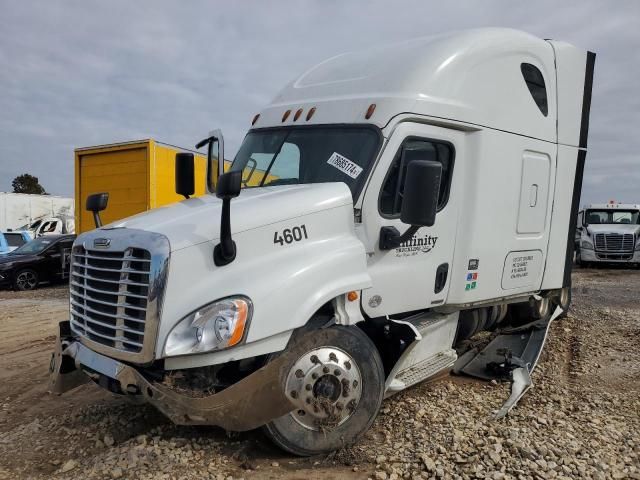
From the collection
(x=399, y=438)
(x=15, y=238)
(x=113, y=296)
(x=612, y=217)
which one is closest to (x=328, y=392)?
(x=399, y=438)

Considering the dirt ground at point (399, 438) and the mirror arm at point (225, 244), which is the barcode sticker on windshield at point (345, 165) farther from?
the dirt ground at point (399, 438)

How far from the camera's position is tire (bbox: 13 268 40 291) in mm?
14047

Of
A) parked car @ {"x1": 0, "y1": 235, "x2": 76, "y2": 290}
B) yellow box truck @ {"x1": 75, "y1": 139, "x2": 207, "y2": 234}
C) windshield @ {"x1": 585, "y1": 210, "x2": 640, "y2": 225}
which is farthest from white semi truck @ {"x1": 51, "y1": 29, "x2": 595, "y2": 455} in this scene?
windshield @ {"x1": 585, "y1": 210, "x2": 640, "y2": 225}

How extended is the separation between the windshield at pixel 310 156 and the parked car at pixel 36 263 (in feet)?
36.4

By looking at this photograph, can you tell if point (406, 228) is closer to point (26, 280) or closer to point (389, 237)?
point (389, 237)

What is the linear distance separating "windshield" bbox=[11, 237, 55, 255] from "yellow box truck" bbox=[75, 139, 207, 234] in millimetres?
3070

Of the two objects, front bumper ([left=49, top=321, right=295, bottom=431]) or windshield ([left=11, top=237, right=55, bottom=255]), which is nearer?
front bumper ([left=49, top=321, right=295, bottom=431])

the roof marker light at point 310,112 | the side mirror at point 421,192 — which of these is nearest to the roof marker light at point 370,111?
the roof marker light at point 310,112

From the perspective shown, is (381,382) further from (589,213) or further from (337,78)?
→ (589,213)

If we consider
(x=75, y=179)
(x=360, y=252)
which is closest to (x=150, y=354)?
(x=360, y=252)

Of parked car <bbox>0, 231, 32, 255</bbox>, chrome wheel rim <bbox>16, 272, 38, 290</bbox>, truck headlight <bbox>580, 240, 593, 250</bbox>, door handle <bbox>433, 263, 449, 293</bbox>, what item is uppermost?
door handle <bbox>433, 263, 449, 293</bbox>

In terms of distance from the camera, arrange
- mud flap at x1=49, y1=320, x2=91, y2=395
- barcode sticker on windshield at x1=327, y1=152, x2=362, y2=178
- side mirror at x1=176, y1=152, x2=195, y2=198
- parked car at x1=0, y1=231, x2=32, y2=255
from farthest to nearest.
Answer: parked car at x1=0, y1=231, x2=32, y2=255 < side mirror at x1=176, y1=152, x2=195, y2=198 < barcode sticker on windshield at x1=327, y1=152, x2=362, y2=178 < mud flap at x1=49, y1=320, x2=91, y2=395

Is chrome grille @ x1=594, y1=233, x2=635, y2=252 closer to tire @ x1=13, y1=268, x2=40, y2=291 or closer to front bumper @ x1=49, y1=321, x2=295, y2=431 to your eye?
tire @ x1=13, y1=268, x2=40, y2=291

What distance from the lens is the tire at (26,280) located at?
553 inches
